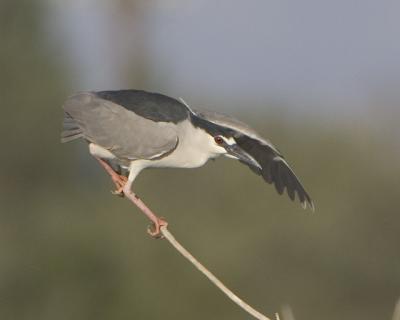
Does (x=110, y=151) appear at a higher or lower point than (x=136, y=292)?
higher

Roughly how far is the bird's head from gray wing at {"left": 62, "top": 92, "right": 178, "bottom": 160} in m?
0.25

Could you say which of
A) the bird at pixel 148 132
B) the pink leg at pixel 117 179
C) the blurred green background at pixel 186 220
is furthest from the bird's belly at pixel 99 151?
the blurred green background at pixel 186 220

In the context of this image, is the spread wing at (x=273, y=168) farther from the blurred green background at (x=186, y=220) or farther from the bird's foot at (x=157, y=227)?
the blurred green background at (x=186, y=220)

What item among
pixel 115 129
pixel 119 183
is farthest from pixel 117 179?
pixel 115 129

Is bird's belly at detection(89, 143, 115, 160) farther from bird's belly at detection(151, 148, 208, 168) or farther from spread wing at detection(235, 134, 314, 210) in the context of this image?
spread wing at detection(235, 134, 314, 210)

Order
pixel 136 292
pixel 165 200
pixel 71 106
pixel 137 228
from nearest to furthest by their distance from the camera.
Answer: pixel 71 106, pixel 136 292, pixel 137 228, pixel 165 200

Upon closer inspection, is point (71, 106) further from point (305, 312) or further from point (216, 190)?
point (216, 190)

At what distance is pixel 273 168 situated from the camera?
913 centimetres

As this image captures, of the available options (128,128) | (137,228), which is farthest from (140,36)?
(128,128)

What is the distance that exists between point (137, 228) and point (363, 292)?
3840 mm

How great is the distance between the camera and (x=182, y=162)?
8852 mm

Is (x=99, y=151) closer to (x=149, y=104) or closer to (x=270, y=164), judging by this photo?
(x=149, y=104)

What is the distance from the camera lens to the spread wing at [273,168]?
9.05 m

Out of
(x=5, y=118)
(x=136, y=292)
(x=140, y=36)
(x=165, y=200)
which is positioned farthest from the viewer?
(x=140, y=36)
